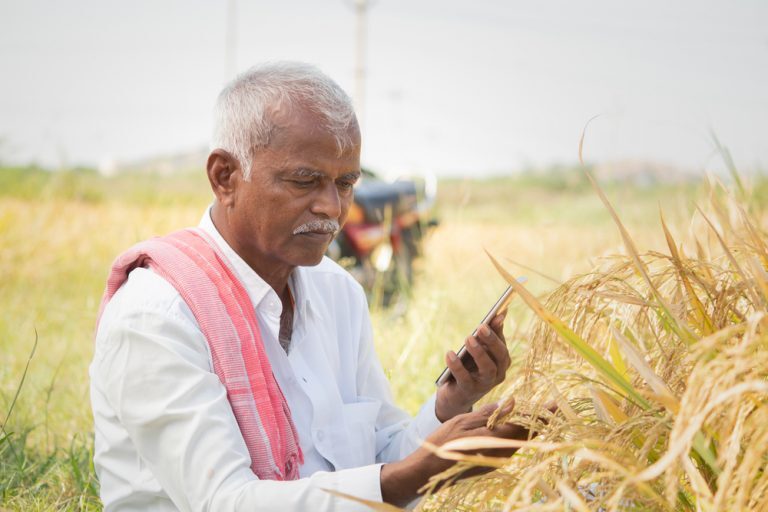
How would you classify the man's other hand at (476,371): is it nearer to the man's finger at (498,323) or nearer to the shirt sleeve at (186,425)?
the man's finger at (498,323)

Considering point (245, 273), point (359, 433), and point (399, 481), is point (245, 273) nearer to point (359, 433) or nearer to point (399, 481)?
point (359, 433)

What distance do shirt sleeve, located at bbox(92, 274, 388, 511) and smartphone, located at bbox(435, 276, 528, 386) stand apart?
0.48 meters

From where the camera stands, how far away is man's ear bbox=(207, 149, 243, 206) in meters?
2.40

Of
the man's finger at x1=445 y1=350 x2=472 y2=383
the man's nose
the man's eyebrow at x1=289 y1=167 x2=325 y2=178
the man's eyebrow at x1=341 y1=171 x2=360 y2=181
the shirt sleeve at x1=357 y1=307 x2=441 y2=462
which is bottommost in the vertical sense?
the shirt sleeve at x1=357 y1=307 x2=441 y2=462

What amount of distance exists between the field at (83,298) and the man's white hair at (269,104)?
518 mm

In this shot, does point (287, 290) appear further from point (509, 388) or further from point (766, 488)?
point (766, 488)

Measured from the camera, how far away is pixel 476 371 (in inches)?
93.3

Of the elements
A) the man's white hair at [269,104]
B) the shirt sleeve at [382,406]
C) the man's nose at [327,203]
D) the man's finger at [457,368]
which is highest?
the man's white hair at [269,104]

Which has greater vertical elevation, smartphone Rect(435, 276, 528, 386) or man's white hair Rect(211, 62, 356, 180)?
man's white hair Rect(211, 62, 356, 180)

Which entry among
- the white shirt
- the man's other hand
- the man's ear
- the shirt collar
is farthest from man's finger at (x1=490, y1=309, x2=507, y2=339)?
the man's ear

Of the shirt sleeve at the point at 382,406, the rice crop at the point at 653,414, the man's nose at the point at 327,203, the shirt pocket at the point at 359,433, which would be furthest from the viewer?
the shirt sleeve at the point at 382,406

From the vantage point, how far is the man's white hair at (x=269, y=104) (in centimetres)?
231

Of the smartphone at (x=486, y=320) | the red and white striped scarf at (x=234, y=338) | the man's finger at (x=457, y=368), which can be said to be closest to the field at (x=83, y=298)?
the smartphone at (x=486, y=320)

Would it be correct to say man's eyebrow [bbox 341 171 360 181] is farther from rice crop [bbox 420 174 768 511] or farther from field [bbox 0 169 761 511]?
rice crop [bbox 420 174 768 511]
